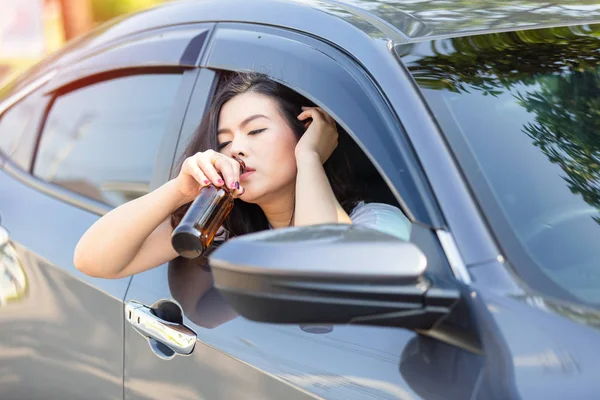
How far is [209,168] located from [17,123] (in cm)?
116

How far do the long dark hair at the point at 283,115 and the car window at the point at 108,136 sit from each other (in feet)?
0.54

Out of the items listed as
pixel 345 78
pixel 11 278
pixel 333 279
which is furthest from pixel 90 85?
pixel 333 279

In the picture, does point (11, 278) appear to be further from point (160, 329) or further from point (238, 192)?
point (238, 192)

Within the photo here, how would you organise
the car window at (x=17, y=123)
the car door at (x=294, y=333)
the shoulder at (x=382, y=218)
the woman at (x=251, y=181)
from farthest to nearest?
the car window at (x=17, y=123), the woman at (x=251, y=181), the shoulder at (x=382, y=218), the car door at (x=294, y=333)

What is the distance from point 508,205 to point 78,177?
4.37ft

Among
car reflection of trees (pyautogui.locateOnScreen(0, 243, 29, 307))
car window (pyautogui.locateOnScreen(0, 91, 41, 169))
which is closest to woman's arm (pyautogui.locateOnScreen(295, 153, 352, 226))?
car reflection of trees (pyautogui.locateOnScreen(0, 243, 29, 307))

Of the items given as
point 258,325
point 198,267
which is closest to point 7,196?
point 198,267

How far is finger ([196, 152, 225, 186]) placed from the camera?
6.18 ft

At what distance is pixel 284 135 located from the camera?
6.99ft

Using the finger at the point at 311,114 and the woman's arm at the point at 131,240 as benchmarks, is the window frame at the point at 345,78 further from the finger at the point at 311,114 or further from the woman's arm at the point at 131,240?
the woman's arm at the point at 131,240

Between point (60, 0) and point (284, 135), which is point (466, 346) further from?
point (60, 0)

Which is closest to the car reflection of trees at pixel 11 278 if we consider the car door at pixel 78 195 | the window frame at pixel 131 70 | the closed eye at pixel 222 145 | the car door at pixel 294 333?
the car door at pixel 78 195

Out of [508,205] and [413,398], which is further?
[508,205]

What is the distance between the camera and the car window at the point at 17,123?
2756 mm
